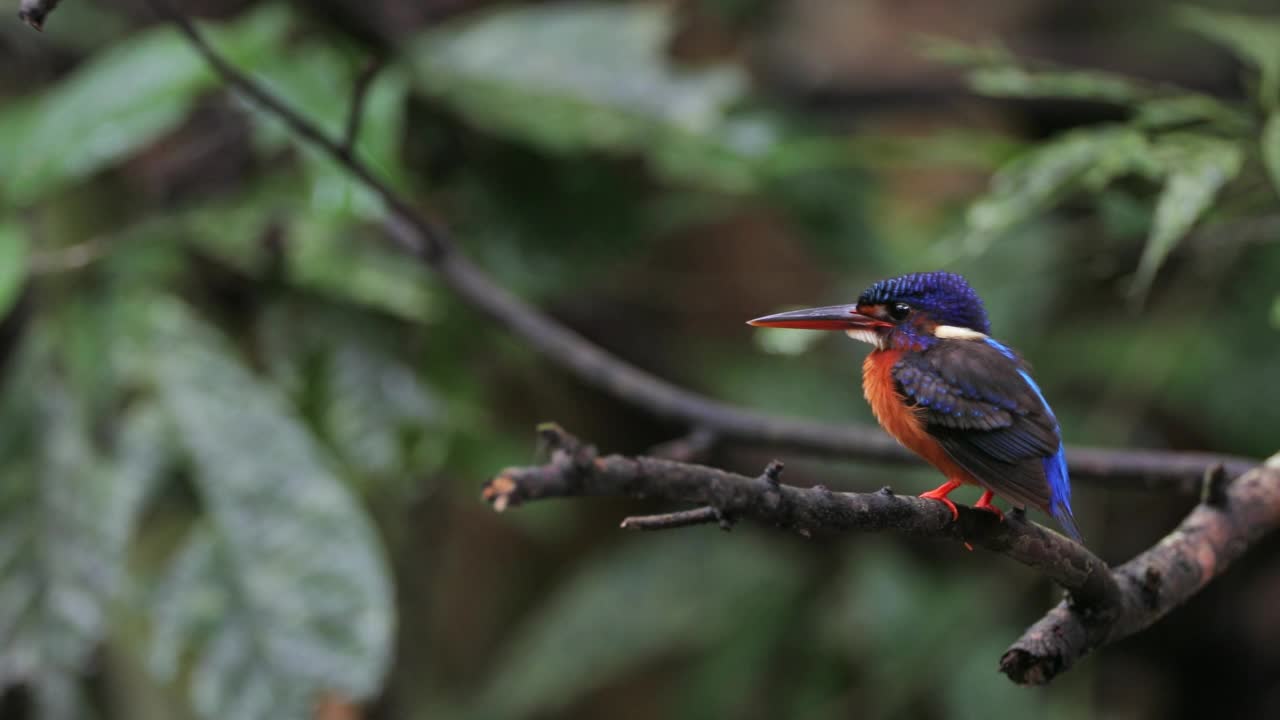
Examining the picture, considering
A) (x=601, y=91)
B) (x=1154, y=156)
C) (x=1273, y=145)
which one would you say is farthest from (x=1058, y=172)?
(x=601, y=91)

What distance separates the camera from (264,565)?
2.07 m

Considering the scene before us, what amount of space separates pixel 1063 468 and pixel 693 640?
2.26 metres

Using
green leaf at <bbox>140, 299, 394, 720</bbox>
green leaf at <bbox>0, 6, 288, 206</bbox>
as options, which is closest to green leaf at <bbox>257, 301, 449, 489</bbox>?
green leaf at <bbox>140, 299, 394, 720</bbox>

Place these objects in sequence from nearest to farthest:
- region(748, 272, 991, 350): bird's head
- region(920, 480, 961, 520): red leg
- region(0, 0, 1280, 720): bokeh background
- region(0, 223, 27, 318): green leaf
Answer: region(920, 480, 961, 520): red leg
region(748, 272, 991, 350): bird's head
region(0, 223, 27, 318): green leaf
region(0, 0, 1280, 720): bokeh background

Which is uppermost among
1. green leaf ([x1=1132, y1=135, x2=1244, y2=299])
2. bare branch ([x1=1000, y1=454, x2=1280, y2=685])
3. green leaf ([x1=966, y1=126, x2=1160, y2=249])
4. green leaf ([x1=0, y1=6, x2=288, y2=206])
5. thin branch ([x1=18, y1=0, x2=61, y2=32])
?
green leaf ([x1=0, y1=6, x2=288, y2=206])

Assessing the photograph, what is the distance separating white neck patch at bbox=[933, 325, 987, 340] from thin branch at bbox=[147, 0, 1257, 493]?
0.62 m

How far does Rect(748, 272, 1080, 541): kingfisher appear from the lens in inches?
38.9

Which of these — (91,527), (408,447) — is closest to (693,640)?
(408,447)

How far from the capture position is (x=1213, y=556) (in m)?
1.23

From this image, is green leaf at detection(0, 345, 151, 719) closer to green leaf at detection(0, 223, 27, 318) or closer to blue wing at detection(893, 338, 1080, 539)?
green leaf at detection(0, 223, 27, 318)

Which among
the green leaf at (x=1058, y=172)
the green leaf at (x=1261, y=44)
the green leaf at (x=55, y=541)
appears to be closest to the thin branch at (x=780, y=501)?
the green leaf at (x=1058, y=172)

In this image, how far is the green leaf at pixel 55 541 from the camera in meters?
2.12

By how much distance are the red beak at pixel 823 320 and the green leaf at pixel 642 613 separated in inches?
82.9

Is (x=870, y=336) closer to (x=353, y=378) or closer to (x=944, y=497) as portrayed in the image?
(x=944, y=497)
